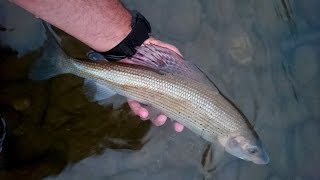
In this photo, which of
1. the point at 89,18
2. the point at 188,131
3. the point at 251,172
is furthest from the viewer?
the point at 251,172

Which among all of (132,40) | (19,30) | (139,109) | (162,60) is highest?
(132,40)

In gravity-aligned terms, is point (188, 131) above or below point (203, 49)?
below

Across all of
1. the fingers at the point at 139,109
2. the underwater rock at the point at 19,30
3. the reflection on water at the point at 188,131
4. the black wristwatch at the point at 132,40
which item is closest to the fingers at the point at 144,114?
the fingers at the point at 139,109

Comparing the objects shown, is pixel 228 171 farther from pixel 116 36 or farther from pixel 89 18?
pixel 89 18

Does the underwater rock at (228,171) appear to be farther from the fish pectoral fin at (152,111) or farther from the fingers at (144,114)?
the fish pectoral fin at (152,111)

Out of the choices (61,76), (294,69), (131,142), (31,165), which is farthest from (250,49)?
(31,165)

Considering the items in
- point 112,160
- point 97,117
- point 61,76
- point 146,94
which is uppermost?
point 146,94

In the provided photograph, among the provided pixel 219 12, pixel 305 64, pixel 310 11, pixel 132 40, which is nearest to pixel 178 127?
pixel 132 40

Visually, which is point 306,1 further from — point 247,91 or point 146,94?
point 146,94

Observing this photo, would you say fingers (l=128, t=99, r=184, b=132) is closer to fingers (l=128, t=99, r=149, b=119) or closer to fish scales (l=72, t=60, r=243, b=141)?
fingers (l=128, t=99, r=149, b=119)
